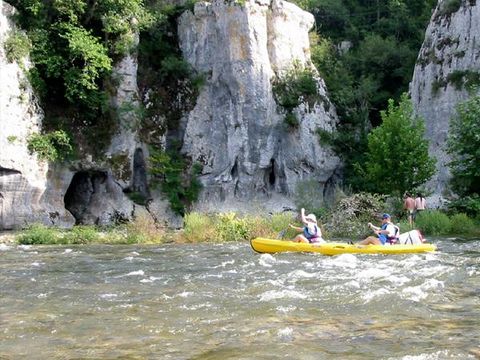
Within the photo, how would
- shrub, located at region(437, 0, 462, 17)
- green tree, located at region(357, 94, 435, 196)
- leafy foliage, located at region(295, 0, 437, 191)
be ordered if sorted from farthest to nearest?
1. leafy foliage, located at region(295, 0, 437, 191)
2. shrub, located at region(437, 0, 462, 17)
3. green tree, located at region(357, 94, 435, 196)

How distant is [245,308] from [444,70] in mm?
23861

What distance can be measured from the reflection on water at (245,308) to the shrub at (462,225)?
23.5 ft

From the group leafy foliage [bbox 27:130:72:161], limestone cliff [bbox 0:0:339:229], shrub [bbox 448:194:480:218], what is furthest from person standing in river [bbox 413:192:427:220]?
leafy foliage [bbox 27:130:72:161]

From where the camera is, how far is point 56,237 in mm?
18562

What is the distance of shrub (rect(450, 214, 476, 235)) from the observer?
19562 mm

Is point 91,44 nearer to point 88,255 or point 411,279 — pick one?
point 88,255

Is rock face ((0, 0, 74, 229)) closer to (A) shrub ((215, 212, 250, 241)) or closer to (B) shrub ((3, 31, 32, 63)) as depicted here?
(B) shrub ((3, 31, 32, 63))

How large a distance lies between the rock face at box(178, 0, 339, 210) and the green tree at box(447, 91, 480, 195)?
778cm

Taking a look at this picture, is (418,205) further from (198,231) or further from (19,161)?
(19,161)

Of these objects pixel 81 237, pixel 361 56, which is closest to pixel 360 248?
pixel 81 237

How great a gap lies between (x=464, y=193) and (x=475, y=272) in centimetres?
1304

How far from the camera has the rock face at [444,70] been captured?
2698cm

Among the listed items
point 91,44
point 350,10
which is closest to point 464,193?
point 91,44

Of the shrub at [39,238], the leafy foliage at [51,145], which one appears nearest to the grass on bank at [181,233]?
the shrub at [39,238]
